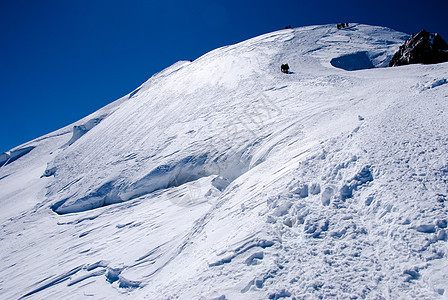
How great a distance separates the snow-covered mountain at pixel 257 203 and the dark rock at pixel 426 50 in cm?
580

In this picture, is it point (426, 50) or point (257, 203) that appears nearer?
point (257, 203)

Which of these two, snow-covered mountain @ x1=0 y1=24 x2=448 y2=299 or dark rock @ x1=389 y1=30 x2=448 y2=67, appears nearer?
snow-covered mountain @ x1=0 y1=24 x2=448 y2=299

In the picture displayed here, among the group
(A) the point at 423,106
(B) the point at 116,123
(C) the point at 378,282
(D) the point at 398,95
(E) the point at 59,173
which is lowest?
(C) the point at 378,282

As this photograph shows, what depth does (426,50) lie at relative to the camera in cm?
1647

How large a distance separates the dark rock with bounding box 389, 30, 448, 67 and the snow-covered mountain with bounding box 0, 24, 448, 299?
580cm

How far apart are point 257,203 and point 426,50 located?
18.8m

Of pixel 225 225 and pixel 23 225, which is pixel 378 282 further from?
pixel 23 225

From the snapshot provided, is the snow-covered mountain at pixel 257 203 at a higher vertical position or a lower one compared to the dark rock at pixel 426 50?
lower

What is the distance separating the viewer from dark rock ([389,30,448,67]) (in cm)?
1639

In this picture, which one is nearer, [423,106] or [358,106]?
[423,106]

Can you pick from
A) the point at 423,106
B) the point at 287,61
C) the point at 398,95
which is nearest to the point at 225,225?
the point at 423,106

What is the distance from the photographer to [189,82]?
74.5ft

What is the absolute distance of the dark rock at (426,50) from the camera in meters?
16.4

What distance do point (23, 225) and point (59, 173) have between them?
234 inches
